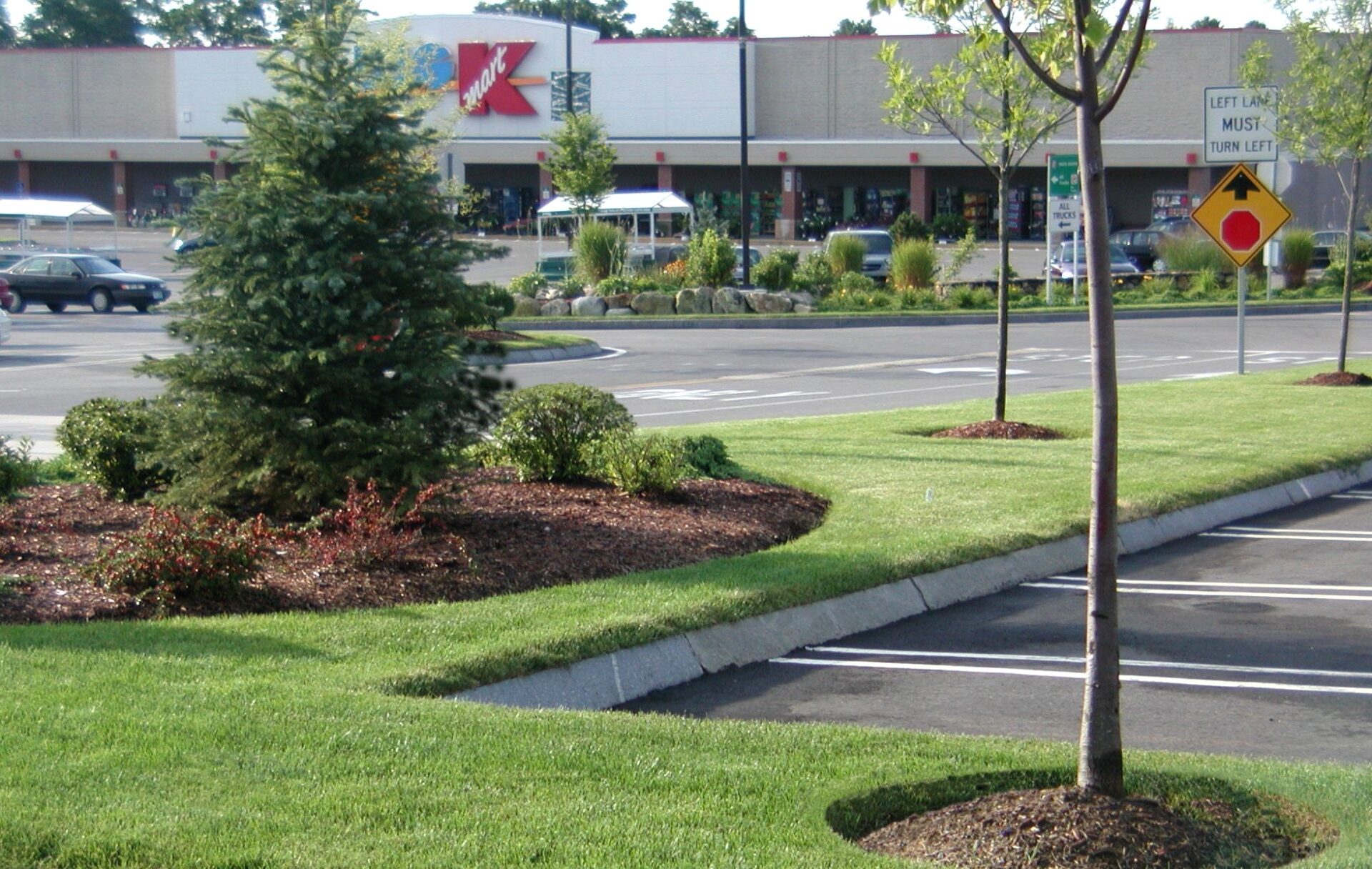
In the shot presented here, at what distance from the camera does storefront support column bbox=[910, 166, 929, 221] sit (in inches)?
2724

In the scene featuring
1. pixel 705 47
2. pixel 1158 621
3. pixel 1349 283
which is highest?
pixel 705 47

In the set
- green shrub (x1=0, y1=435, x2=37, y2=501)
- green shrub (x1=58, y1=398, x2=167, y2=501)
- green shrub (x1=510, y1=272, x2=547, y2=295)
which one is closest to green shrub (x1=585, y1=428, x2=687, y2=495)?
green shrub (x1=58, y1=398, x2=167, y2=501)

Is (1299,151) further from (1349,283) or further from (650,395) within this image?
(650,395)

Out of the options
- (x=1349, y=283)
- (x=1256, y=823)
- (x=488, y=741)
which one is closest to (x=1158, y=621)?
(x=1256, y=823)

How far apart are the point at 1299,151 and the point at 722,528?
47.9 ft

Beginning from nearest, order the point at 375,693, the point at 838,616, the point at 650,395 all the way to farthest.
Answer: the point at 375,693 → the point at 838,616 → the point at 650,395

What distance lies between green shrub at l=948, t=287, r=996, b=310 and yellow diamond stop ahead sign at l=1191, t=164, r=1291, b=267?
1869 centimetres

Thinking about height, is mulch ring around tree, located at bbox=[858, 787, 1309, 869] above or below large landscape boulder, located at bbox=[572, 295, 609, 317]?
below

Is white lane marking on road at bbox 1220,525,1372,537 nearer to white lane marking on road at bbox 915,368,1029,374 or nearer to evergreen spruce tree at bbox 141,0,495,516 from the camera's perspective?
evergreen spruce tree at bbox 141,0,495,516

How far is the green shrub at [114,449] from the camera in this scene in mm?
10789

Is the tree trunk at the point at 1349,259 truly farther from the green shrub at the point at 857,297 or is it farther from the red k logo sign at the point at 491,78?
the red k logo sign at the point at 491,78

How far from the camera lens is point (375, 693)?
633 centimetres

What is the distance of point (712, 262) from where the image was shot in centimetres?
3991

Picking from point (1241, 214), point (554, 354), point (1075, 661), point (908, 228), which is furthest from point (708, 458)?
point (908, 228)
